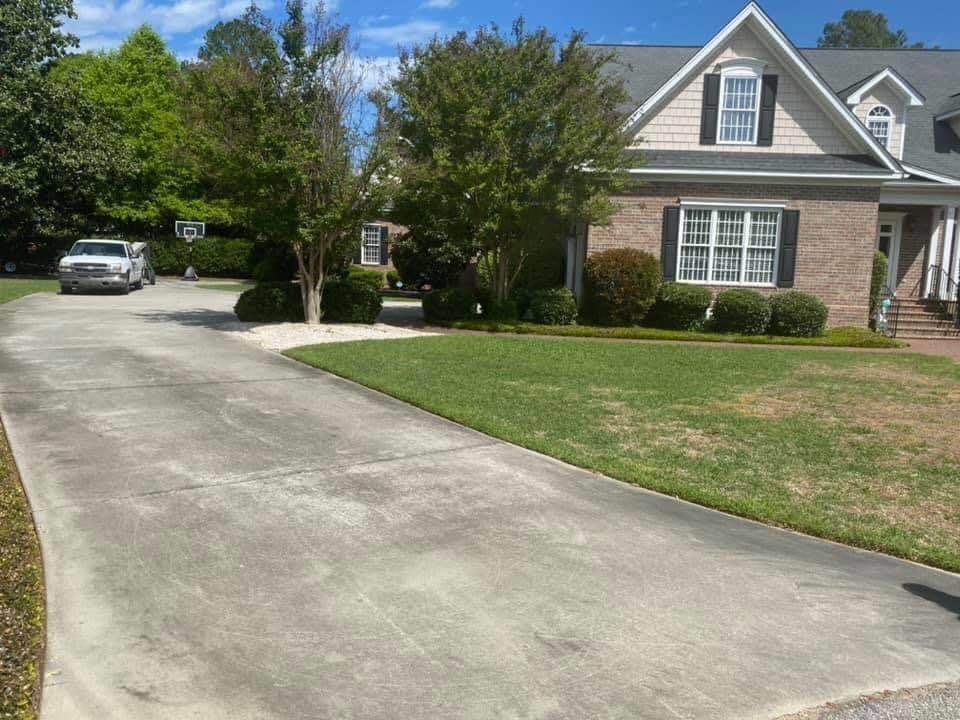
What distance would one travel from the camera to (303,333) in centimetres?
1560

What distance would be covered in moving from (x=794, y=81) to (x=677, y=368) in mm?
10416

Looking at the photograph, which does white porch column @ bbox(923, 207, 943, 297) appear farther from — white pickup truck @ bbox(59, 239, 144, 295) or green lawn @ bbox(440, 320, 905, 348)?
white pickup truck @ bbox(59, 239, 144, 295)

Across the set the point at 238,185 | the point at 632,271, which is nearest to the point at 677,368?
the point at 632,271

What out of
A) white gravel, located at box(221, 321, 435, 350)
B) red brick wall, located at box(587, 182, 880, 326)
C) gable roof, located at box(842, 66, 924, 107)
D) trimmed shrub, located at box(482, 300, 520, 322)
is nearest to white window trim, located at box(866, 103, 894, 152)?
gable roof, located at box(842, 66, 924, 107)

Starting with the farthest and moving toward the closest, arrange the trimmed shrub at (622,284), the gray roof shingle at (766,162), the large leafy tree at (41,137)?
the large leafy tree at (41,137) → the gray roof shingle at (766,162) → the trimmed shrub at (622,284)

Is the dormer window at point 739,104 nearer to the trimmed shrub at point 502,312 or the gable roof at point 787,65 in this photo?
the gable roof at point 787,65

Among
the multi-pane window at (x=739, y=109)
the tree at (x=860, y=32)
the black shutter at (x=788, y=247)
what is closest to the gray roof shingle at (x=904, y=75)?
the multi-pane window at (x=739, y=109)

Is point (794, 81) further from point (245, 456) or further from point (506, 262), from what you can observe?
point (245, 456)

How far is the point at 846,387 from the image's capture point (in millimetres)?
11656

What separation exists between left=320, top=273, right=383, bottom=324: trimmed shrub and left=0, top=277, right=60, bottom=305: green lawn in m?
8.54

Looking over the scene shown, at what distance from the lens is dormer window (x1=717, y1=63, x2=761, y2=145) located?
63.8 feet

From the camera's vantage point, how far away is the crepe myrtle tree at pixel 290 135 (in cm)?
1462

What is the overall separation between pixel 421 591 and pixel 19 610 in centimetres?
200

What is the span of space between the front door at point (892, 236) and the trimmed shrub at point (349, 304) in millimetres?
14724
